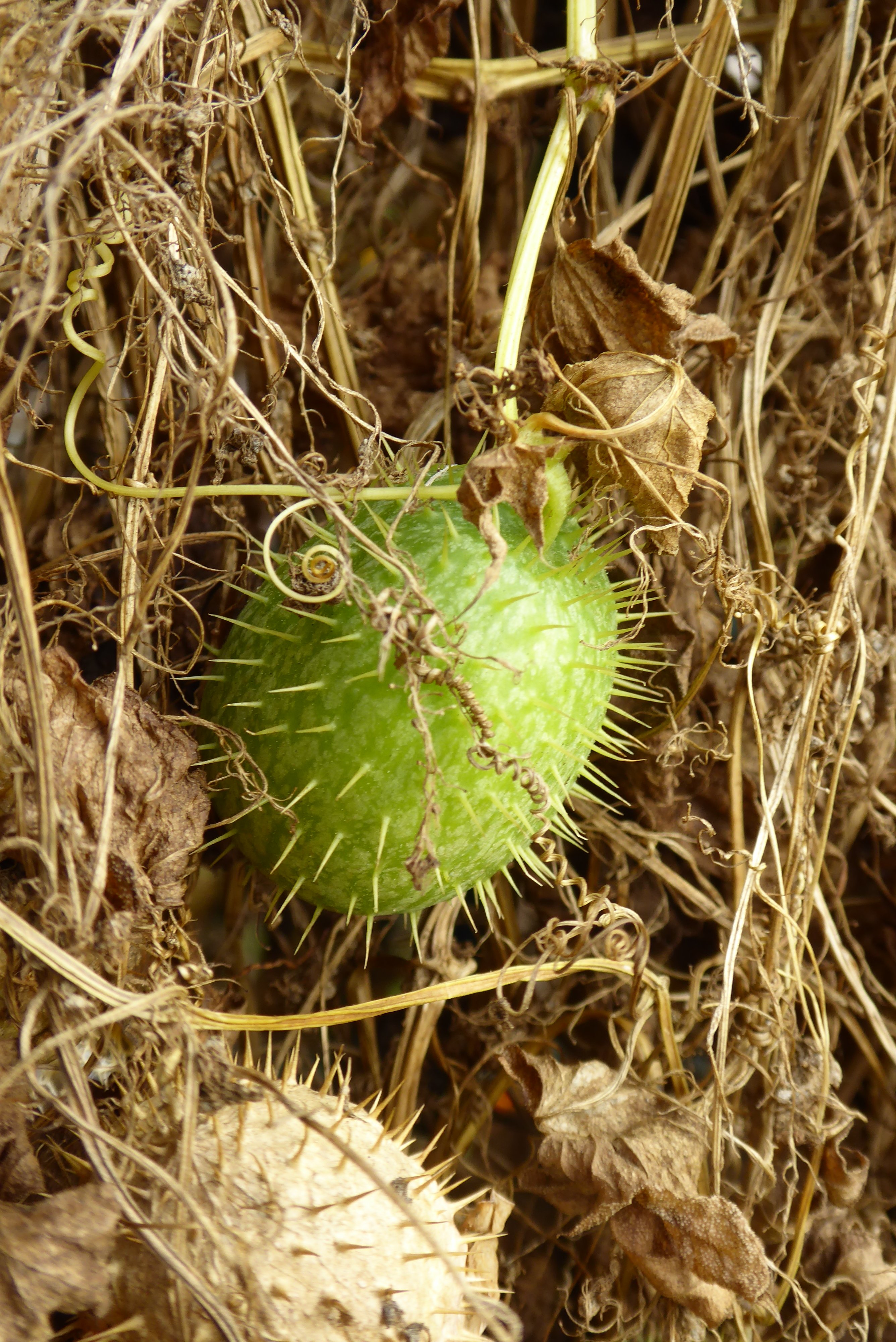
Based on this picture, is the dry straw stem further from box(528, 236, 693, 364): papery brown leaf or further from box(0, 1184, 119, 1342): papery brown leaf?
box(0, 1184, 119, 1342): papery brown leaf

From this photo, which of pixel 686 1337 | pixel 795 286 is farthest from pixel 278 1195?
pixel 795 286

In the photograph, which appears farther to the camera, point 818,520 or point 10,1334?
point 818,520

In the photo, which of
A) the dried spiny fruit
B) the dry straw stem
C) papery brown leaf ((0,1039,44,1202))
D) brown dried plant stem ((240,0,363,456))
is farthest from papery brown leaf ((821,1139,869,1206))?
the dry straw stem

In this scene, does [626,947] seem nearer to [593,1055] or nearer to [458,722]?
[593,1055]

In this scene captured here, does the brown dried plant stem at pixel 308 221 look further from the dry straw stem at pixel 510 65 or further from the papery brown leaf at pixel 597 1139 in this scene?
the papery brown leaf at pixel 597 1139

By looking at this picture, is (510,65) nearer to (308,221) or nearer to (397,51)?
(397,51)

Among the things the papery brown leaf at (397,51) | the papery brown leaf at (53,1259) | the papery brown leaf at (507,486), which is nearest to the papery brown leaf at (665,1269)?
the papery brown leaf at (53,1259)
